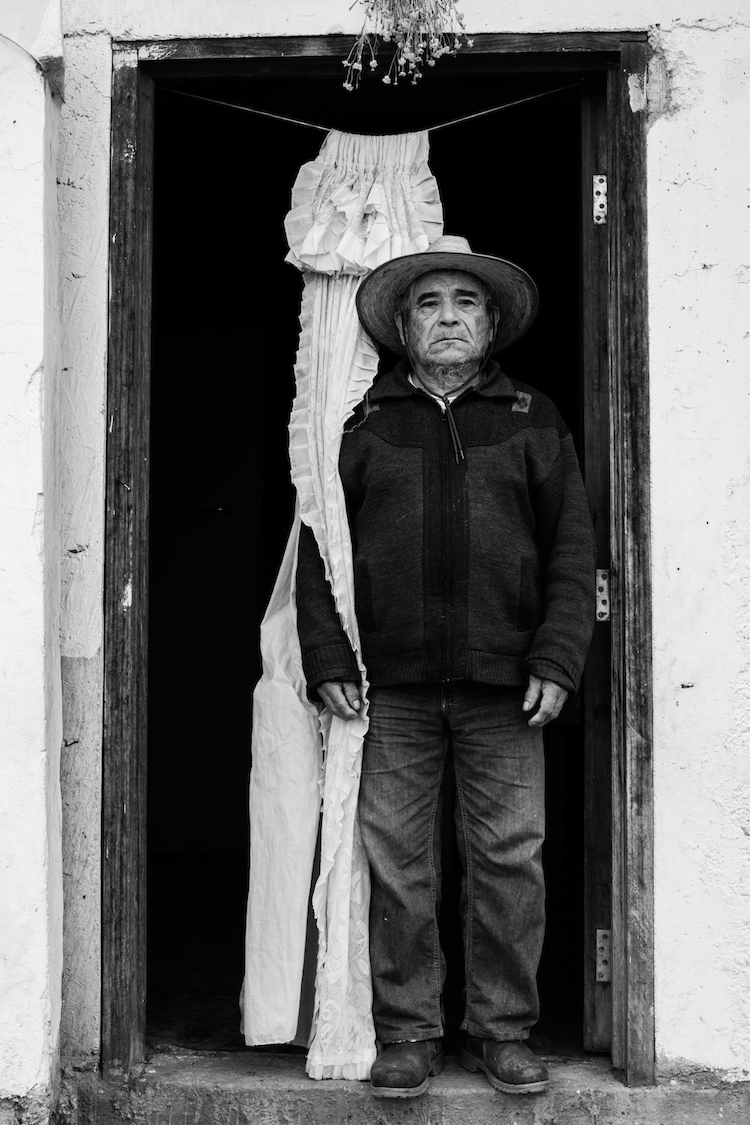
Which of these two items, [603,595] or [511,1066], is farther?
[603,595]

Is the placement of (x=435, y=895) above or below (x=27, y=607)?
below

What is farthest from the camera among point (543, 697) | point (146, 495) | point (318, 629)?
point (146, 495)

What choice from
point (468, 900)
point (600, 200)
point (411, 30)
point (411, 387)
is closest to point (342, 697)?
point (468, 900)

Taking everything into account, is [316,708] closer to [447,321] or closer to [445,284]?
[447,321]

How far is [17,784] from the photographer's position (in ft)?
9.71

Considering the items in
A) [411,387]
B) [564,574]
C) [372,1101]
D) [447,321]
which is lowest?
[372,1101]

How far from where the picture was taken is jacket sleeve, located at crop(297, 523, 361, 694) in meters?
3.16

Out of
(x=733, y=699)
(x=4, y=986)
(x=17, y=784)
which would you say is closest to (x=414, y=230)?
(x=733, y=699)

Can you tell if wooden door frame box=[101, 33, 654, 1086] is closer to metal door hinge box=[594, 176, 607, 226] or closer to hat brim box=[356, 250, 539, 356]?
metal door hinge box=[594, 176, 607, 226]

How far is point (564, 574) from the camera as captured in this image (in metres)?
3.12

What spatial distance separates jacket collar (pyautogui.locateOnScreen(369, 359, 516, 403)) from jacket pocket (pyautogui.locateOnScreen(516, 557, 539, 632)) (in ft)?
1.47

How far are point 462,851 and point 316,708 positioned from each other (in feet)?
1.75

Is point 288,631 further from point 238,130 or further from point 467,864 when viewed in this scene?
point 238,130

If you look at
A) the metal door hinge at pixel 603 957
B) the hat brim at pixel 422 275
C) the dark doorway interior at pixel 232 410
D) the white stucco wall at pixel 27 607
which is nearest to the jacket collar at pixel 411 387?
the hat brim at pixel 422 275
